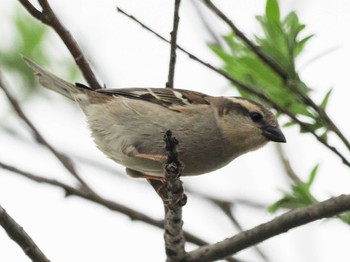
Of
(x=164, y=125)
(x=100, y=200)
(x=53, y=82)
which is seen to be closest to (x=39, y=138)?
(x=100, y=200)

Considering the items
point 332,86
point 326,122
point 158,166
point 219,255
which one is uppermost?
point 158,166

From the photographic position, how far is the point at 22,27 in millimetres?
5887

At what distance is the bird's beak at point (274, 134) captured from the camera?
5438 mm

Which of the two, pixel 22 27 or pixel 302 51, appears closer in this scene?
pixel 302 51

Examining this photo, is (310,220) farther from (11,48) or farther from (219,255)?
(11,48)

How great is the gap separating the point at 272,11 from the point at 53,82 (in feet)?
8.38

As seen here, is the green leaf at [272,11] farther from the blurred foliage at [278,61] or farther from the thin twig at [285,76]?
the thin twig at [285,76]

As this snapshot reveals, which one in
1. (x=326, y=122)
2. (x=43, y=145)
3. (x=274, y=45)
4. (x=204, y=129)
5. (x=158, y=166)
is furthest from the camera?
(x=204, y=129)

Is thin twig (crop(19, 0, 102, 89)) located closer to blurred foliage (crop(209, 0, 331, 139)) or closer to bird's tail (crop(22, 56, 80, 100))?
bird's tail (crop(22, 56, 80, 100))

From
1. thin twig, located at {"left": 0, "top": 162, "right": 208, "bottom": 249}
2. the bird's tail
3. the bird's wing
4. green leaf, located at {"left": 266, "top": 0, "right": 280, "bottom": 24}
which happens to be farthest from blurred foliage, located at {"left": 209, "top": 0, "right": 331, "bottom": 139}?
the bird's tail

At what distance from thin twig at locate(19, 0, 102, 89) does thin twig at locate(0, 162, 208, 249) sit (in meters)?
1.00

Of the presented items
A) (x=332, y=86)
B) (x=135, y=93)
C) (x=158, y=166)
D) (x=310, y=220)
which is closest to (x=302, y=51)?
(x=332, y=86)

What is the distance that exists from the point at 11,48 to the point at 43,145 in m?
1.83

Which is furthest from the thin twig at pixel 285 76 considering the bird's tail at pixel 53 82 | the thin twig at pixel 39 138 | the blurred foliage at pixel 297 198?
the bird's tail at pixel 53 82
